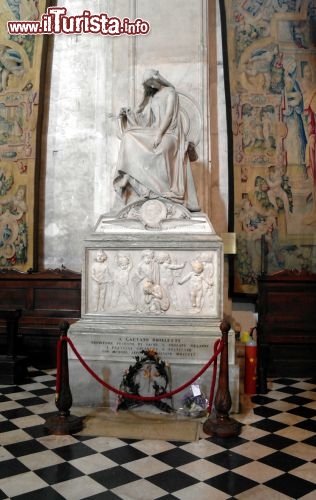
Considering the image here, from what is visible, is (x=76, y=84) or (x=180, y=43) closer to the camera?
(x=180, y=43)

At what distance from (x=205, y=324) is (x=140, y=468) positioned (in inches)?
71.9

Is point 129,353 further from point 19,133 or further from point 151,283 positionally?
point 19,133

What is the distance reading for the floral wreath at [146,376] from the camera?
15.4ft

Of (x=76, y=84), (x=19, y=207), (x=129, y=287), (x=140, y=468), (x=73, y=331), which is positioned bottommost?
(x=140, y=468)

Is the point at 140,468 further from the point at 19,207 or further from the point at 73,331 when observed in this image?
the point at 19,207

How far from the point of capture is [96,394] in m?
4.88

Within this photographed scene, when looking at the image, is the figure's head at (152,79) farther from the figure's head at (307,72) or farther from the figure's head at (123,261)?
the figure's head at (307,72)

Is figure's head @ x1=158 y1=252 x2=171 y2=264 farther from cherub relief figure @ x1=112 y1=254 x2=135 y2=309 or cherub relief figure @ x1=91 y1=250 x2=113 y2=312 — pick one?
cherub relief figure @ x1=91 y1=250 x2=113 y2=312

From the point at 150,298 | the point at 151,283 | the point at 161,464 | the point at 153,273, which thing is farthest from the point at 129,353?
the point at 161,464

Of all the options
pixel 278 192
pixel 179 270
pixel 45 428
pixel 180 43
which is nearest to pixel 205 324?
pixel 179 270

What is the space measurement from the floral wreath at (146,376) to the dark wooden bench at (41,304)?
2302 millimetres

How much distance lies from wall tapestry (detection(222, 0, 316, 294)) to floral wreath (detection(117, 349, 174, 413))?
2.84m

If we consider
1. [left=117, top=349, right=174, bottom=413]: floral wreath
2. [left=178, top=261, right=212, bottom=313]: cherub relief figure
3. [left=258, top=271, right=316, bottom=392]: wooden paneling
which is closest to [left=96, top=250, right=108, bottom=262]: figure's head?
[left=178, top=261, right=212, bottom=313]: cherub relief figure

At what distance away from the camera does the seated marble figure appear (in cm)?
561
